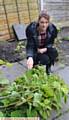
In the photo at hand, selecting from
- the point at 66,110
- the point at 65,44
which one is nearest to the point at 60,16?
the point at 65,44

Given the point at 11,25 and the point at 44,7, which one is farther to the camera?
the point at 44,7

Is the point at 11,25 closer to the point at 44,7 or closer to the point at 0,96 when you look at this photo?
the point at 44,7

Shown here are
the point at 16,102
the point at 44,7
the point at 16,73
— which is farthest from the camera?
the point at 44,7

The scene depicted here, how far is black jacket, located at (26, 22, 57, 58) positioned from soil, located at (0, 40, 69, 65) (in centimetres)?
113

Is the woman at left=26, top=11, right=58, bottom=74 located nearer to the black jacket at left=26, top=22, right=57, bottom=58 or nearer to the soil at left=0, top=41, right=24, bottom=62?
the black jacket at left=26, top=22, right=57, bottom=58

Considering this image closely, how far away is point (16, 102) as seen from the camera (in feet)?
7.43

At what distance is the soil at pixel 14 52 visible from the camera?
4934mm

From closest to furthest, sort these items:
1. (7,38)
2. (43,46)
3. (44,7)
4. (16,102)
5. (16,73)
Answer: (16,102)
(43,46)
(16,73)
(7,38)
(44,7)

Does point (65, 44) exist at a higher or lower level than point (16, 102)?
lower

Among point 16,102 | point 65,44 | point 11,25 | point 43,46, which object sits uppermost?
point 16,102

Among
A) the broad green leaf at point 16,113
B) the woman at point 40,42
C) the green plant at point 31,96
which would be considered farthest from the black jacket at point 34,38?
the broad green leaf at point 16,113

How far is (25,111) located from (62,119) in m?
0.76

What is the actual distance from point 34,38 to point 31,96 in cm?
153

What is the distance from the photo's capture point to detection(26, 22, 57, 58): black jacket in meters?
3.69
